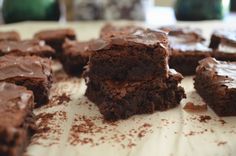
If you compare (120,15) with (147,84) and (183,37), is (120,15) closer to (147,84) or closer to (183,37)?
(183,37)

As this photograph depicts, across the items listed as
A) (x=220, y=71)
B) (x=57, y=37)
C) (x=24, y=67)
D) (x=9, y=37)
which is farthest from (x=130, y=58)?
(x=9, y=37)

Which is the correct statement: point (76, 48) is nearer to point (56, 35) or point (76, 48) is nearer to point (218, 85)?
point (56, 35)

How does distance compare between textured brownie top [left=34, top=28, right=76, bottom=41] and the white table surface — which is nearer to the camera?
the white table surface

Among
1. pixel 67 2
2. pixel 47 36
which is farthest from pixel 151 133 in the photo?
pixel 67 2

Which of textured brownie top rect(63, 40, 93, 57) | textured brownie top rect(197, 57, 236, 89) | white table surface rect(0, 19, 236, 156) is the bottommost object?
white table surface rect(0, 19, 236, 156)

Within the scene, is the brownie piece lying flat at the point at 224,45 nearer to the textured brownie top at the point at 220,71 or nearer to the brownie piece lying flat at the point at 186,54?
the brownie piece lying flat at the point at 186,54

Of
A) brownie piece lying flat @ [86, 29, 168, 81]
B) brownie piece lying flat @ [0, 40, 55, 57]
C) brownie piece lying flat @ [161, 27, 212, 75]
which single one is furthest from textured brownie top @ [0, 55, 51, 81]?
brownie piece lying flat @ [161, 27, 212, 75]

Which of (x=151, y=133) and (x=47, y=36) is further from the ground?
(x=47, y=36)

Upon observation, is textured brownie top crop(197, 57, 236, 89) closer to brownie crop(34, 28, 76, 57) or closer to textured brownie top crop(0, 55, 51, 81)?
textured brownie top crop(0, 55, 51, 81)

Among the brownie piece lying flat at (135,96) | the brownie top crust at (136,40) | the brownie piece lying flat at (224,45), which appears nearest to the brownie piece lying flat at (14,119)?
the brownie piece lying flat at (135,96)
